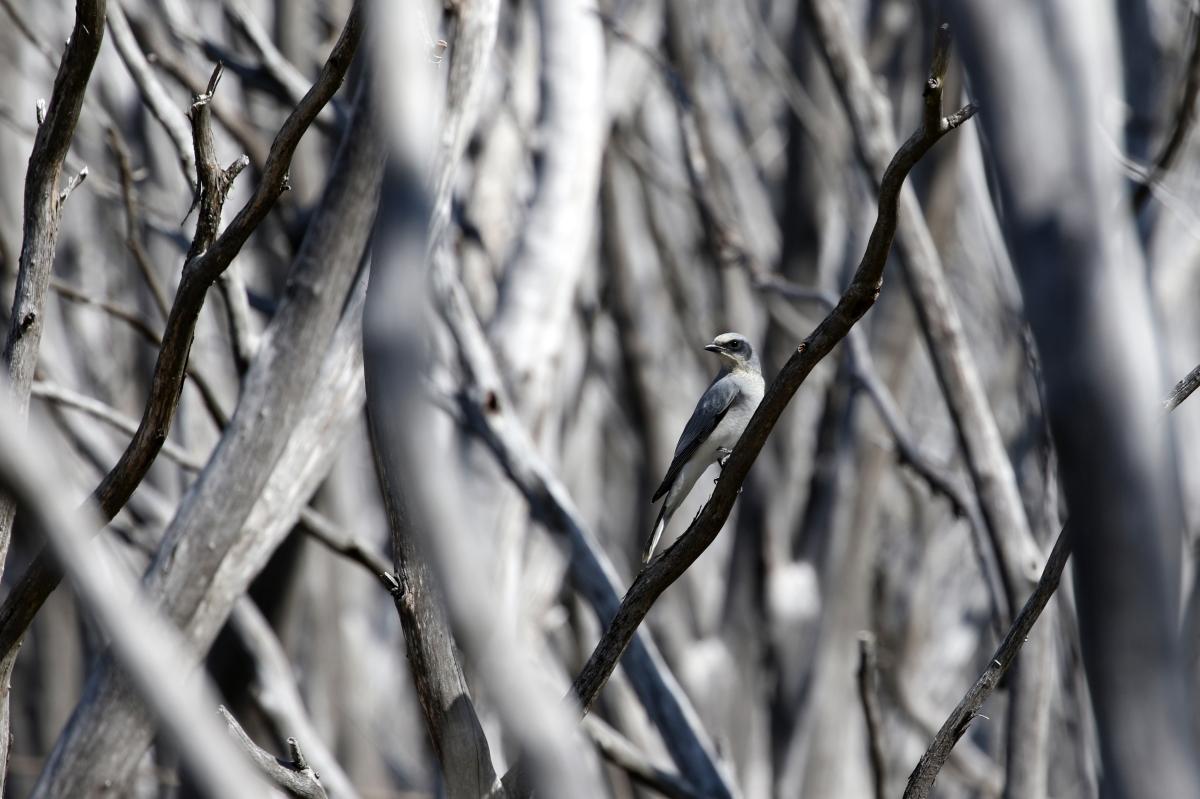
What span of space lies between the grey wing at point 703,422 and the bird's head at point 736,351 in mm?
435

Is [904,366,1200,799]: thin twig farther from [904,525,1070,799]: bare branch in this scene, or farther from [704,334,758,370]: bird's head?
[704,334,758,370]: bird's head

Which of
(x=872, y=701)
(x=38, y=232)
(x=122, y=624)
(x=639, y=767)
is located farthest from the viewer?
(x=639, y=767)

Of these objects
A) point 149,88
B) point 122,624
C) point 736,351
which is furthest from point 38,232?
point 736,351

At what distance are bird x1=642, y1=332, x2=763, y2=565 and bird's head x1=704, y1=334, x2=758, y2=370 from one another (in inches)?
8.2

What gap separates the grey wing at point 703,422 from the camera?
4.89 m

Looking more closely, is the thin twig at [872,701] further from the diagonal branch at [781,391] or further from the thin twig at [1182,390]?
the thin twig at [1182,390]

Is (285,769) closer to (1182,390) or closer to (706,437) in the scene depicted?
(1182,390)

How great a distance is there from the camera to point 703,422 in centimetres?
496

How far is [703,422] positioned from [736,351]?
84cm

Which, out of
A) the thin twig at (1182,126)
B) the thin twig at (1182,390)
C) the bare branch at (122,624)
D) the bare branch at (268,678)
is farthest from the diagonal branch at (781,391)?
the bare branch at (268,678)

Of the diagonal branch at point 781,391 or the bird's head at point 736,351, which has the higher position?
the bird's head at point 736,351

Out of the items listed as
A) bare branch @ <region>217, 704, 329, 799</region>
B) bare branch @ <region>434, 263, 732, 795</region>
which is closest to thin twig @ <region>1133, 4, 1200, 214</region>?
bare branch @ <region>434, 263, 732, 795</region>

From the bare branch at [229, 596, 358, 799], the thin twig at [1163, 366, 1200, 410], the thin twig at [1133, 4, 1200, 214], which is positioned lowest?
the bare branch at [229, 596, 358, 799]

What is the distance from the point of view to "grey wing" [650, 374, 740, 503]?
4.89m
